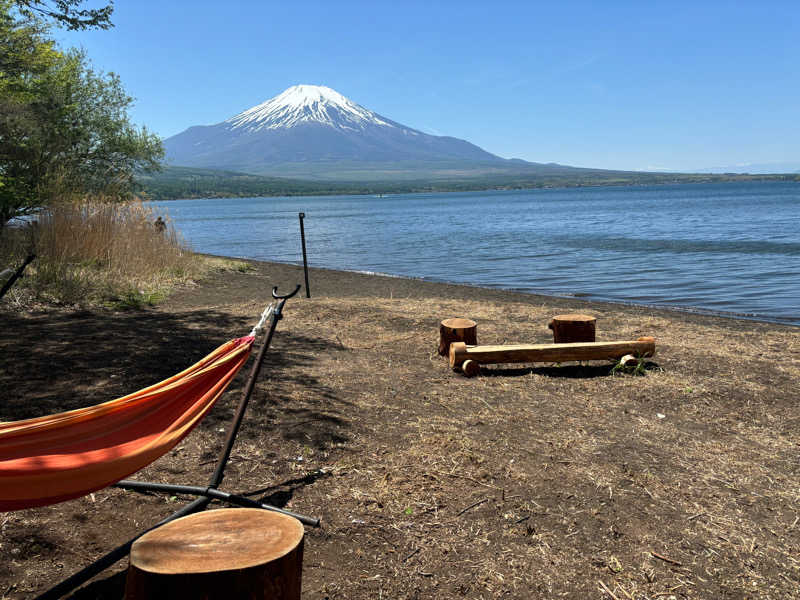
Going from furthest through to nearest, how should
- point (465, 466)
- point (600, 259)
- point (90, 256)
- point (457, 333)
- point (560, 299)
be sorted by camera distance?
point (600, 259), point (560, 299), point (90, 256), point (457, 333), point (465, 466)

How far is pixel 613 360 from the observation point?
6305mm

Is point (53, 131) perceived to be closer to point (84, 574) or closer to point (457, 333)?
point (457, 333)

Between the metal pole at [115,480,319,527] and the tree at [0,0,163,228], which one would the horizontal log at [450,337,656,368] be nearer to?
the metal pole at [115,480,319,527]

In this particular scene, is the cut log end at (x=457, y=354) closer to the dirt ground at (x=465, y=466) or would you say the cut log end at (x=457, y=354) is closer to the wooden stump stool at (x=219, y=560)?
the dirt ground at (x=465, y=466)

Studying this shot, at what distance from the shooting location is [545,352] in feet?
19.2

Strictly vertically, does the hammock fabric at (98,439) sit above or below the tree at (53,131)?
below

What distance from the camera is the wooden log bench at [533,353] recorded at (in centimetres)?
579

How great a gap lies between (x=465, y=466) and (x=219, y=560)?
2.03 meters

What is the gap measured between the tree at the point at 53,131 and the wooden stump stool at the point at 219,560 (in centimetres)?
896

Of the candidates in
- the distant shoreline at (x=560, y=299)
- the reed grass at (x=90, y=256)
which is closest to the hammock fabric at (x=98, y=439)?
the reed grass at (x=90, y=256)

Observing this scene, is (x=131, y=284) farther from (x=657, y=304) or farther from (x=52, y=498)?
(x=657, y=304)

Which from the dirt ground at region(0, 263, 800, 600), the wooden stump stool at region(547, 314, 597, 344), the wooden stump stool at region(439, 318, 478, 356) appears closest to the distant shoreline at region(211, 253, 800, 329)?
the dirt ground at region(0, 263, 800, 600)

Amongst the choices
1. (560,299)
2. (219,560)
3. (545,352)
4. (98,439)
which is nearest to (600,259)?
(560,299)

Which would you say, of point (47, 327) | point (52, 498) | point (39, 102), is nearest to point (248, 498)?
point (52, 498)
